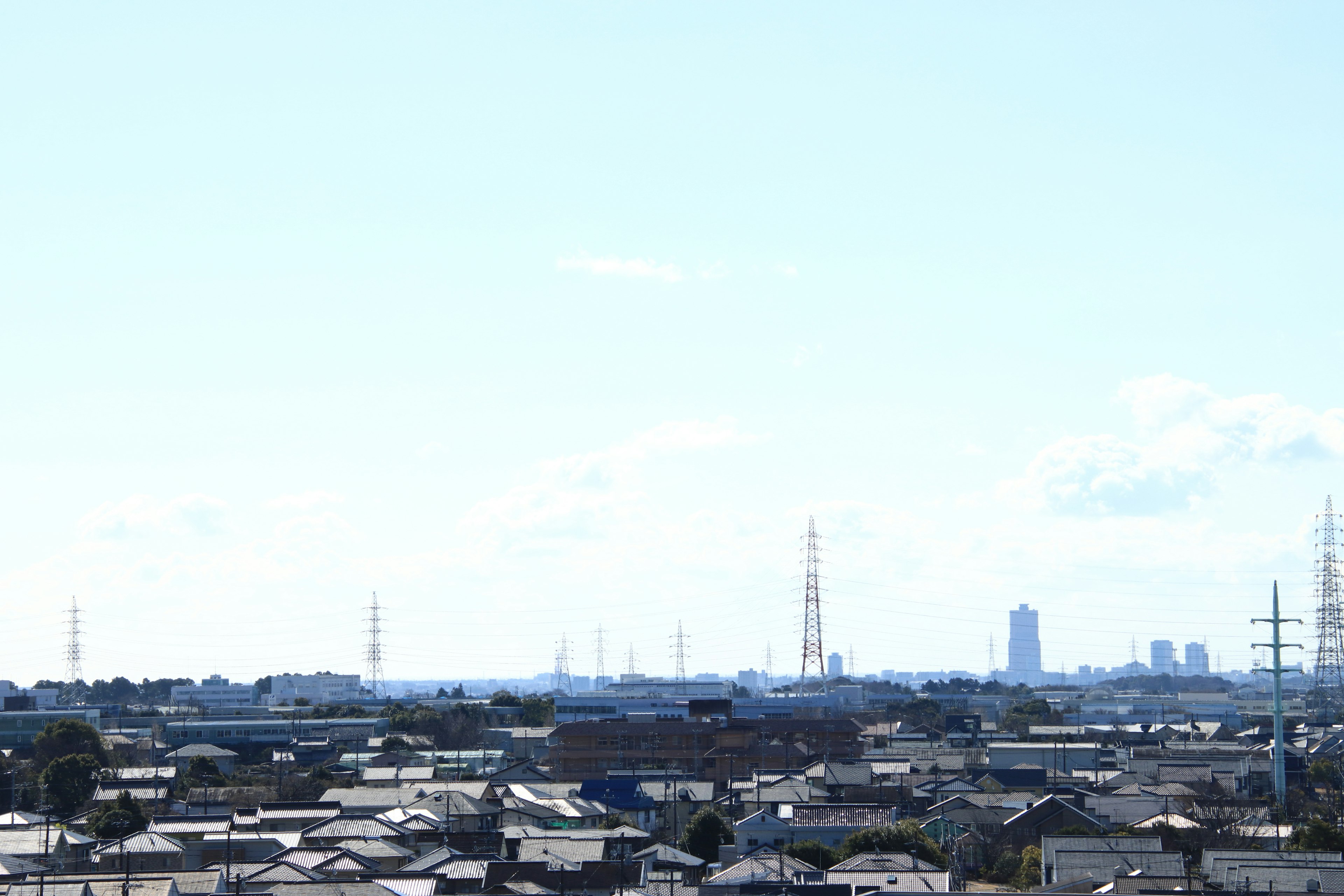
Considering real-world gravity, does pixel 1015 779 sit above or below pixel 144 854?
below

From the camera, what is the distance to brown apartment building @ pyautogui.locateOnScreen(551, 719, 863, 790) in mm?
53281

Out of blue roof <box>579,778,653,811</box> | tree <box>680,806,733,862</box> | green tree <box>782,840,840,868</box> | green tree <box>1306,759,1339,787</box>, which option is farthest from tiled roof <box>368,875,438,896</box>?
green tree <box>1306,759,1339,787</box>

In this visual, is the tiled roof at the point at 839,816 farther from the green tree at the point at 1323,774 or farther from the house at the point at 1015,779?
the green tree at the point at 1323,774

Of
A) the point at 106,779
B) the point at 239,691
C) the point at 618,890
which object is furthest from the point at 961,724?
the point at 239,691

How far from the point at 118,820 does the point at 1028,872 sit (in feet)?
70.2

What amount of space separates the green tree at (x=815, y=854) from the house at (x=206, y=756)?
92.1 ft

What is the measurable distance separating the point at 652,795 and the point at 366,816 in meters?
9.63

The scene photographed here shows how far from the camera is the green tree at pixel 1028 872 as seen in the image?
2720 centimetres

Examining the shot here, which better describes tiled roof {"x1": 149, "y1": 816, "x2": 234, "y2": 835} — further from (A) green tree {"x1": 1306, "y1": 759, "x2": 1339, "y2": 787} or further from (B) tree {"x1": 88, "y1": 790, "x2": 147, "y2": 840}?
(A) green tree {"x1": 1306, "y1": 759, "x2": 1339, "y2": 787}

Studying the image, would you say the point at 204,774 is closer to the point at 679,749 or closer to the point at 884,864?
the point at 679,749

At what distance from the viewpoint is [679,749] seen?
55719mm

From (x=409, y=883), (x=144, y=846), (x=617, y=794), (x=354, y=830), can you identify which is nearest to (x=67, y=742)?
(x=617, y=794)

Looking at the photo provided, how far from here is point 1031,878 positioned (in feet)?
90.2

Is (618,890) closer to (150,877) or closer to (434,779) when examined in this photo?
(150,877)
